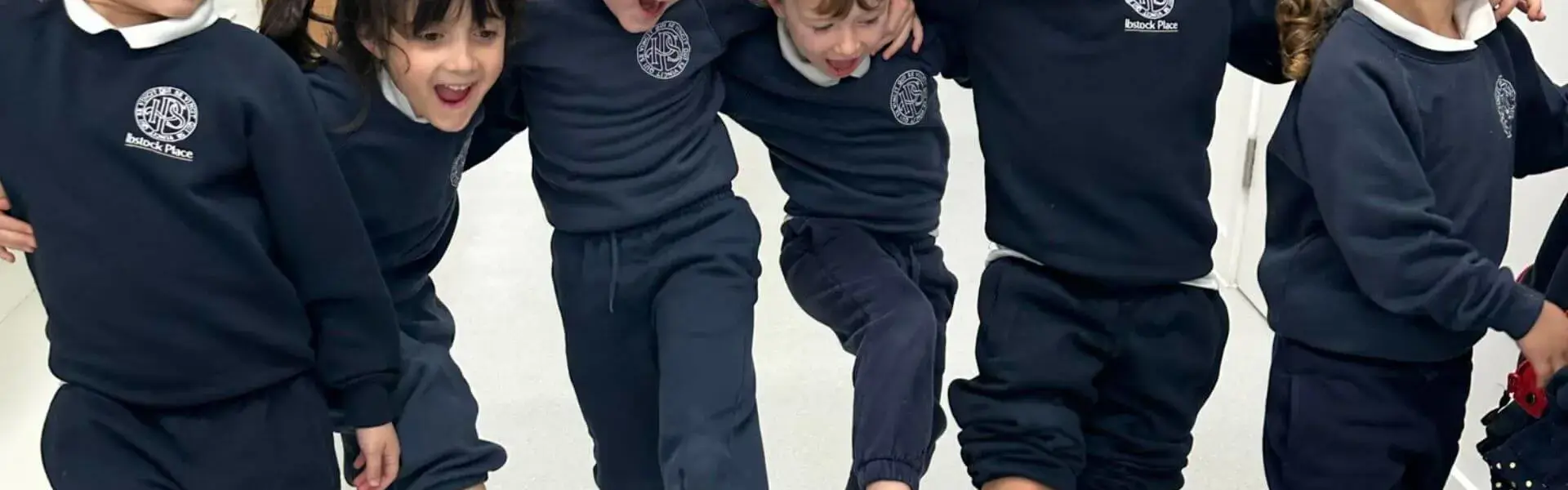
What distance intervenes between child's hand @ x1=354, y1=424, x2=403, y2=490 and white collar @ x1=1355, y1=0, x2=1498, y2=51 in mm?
965

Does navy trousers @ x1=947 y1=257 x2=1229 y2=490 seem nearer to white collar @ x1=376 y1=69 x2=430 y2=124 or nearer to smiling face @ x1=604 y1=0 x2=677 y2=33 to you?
smiling face @ x1=604 y1=0 x2=677 y2=33

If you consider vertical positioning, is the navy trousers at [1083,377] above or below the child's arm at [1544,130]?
below

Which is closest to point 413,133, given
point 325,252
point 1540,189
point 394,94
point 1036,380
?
point 394,94

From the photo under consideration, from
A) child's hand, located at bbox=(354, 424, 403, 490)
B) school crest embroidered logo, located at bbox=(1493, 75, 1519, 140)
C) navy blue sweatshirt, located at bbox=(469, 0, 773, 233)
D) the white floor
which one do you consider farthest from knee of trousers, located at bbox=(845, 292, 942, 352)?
the white floor

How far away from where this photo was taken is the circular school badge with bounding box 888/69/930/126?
1.46 meters

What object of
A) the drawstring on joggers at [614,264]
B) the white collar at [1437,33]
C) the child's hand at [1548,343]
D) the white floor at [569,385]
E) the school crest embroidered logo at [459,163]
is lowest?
the white floor at [569,385]

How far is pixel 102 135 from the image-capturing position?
1.16 meters

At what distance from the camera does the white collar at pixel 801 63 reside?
1426 millimetres

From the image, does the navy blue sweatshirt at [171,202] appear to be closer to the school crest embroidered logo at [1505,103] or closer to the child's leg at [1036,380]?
the child's leg at [1036,380]

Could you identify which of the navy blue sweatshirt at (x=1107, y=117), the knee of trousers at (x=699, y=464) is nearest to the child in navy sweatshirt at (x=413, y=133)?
the knee of trousers at (x=699, y=464)

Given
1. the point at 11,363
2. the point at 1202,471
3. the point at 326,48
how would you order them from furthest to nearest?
the point at 11,363, the point at 1202,471, the point at 326,48

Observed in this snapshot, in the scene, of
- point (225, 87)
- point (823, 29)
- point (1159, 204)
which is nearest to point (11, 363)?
point (225, 87)

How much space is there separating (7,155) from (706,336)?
1.99ft

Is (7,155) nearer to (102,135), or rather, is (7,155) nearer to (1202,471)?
(102,135)
